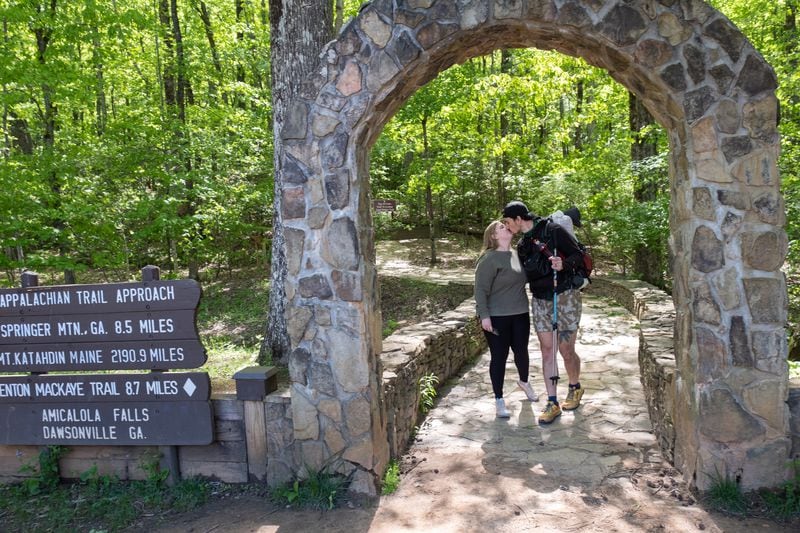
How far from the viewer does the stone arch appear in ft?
11.1

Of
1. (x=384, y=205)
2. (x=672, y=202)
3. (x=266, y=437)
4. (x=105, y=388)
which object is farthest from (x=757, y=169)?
(x=384, y=205)

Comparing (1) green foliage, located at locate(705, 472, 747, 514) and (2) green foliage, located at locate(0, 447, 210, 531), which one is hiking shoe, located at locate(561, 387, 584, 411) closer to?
(1) green foliage, located at locate(705, 472, 747, 514)

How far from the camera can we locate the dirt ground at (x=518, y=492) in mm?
3424

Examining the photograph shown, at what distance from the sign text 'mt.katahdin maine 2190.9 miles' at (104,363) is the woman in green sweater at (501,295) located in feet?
7.75

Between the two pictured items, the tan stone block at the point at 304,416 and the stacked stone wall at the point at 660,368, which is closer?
the tan stone block at the point at 304,416

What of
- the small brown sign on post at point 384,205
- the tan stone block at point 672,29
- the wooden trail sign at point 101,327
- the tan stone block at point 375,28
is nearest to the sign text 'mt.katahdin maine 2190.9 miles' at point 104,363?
the wooden trail sign at point 101,327

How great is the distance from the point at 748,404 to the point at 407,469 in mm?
2364

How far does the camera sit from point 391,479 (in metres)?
4.00

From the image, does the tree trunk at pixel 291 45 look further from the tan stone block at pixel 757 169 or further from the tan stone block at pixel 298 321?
the tan stone block at pixel 757 169

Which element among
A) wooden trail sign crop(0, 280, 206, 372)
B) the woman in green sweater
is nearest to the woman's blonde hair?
the woman in green sweater

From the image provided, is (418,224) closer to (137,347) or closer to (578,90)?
(578,90)

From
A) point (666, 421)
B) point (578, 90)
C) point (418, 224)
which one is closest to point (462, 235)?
point (418, 224)

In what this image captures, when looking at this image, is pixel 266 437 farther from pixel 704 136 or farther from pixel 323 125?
pixel 704 136

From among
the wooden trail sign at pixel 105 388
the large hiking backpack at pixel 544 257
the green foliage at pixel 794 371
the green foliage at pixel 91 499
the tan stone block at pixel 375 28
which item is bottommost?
the green foliage at pixel 91 499
